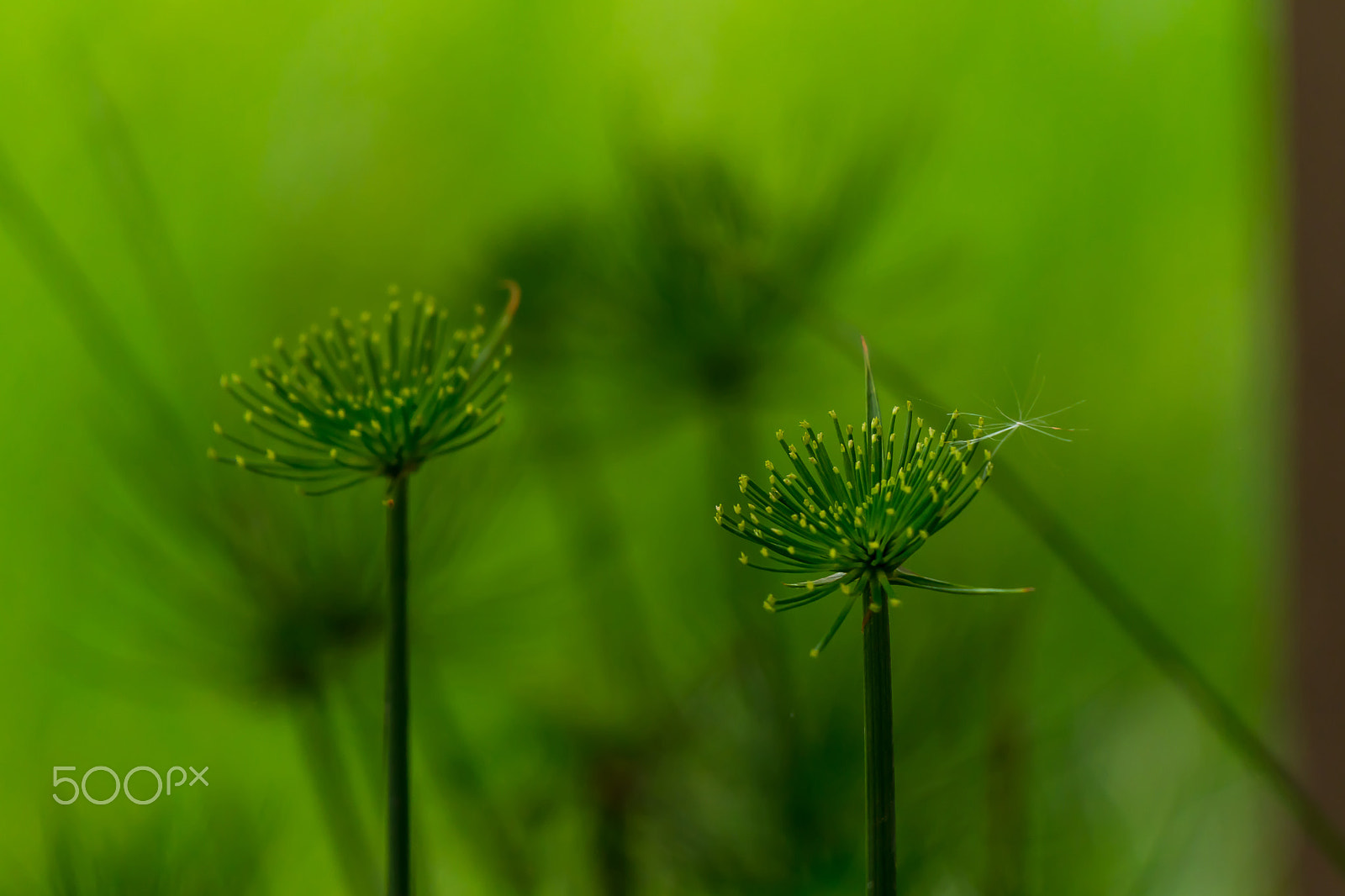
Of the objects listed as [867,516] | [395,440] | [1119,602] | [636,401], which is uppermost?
[636,401]

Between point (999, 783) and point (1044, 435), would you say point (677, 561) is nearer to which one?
point (999, 783)

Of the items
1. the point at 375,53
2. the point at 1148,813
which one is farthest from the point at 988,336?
the point at 375,53

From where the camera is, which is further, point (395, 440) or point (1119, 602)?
→ point (1119, 602)

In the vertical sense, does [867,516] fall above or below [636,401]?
below
